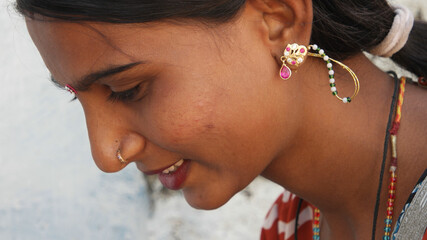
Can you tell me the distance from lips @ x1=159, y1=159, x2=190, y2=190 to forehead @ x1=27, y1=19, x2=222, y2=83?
31 centimetres

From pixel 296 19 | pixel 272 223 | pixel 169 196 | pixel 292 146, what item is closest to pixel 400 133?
pixel 292 146

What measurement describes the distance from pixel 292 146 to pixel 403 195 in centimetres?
28

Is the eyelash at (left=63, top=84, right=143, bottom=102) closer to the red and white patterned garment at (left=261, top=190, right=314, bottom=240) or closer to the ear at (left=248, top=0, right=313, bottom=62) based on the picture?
the ear at (left=248, top=0, right=313, bottom=62)

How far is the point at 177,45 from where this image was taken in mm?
1234

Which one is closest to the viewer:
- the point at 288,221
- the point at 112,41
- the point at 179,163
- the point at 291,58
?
the point at 112,41

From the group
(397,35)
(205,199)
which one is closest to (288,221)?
(205,199)

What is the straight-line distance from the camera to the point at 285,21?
4.41 ft

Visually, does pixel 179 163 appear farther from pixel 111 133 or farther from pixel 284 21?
pixel 284 21

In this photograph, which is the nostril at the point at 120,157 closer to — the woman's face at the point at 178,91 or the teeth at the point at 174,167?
the woman's face at the point at 178,91

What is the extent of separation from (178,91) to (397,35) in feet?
1.85

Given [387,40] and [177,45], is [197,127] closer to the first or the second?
[177,45]

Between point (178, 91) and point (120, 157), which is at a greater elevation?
point (178, 91)

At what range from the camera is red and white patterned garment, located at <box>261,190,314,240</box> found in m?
1.88

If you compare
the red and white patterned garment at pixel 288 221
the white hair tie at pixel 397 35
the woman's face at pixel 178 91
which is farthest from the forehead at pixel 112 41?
the red and white patterned garment at pixel 288 221
